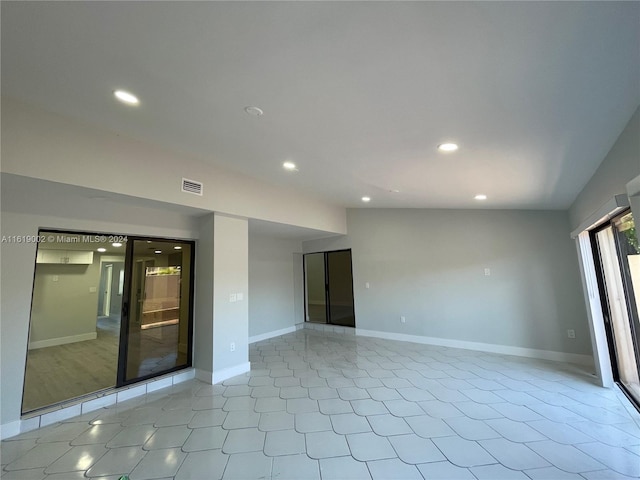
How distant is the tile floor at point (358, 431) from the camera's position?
6.41 ft

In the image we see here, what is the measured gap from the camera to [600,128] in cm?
186

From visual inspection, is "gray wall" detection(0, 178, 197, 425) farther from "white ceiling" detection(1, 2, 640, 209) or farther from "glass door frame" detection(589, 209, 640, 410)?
"glass door frame" detection(589, 209, 640, 410)

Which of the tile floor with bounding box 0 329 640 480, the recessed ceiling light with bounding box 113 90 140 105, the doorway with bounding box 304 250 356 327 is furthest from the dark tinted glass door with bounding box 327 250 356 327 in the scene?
the recessed ceiling light with bounding box 113 90 140 105

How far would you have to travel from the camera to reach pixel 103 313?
4863 mm

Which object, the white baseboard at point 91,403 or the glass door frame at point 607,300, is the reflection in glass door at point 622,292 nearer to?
the glass door frame at point 607,300

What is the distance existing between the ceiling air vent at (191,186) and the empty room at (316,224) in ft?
0.11

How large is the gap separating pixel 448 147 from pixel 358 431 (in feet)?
9.19

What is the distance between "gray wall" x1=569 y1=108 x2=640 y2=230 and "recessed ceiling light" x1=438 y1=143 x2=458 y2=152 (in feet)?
3.51

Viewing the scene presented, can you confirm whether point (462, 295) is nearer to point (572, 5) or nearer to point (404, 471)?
point (404, 471)

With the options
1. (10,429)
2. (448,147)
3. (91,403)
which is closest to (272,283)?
(91,403)

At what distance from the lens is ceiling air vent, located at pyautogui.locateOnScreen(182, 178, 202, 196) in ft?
10.8

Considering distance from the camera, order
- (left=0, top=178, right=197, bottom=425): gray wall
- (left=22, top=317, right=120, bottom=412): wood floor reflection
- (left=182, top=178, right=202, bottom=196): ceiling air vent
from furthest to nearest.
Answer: (left=182, top=178, right=202, bottom=196): ceiling air vent → (left=22, top=317, right=120, bottom=412): wood floor reflection → (left=0, top=178, right=197, bottom=425): gray wall

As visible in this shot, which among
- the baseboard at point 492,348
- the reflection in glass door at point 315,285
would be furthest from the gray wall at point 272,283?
the baseboard at point 492,348

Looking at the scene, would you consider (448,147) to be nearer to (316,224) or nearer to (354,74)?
(354,74)
